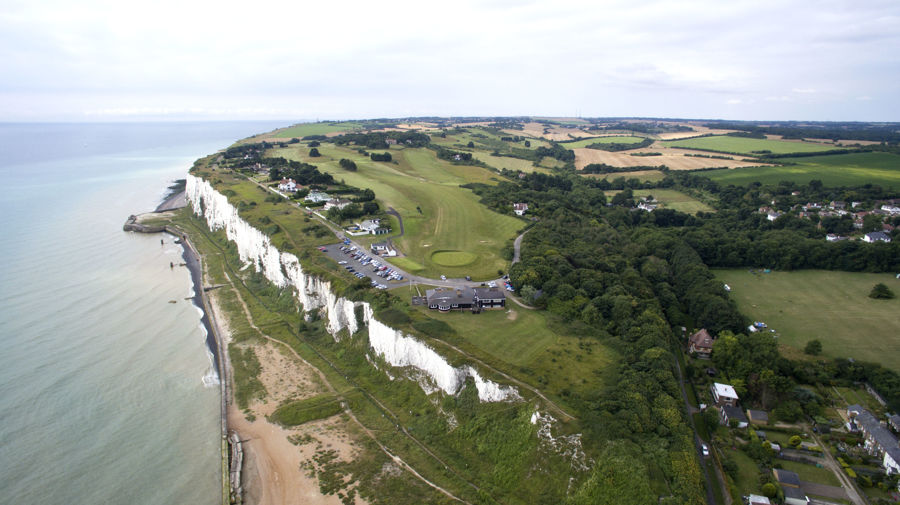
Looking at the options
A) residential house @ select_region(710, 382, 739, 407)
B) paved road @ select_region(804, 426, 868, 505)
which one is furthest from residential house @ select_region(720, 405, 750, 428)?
paved road @ select_region(804, 426, 868, 505)

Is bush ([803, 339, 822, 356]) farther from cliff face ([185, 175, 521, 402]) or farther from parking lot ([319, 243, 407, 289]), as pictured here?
parking lot ([319, 243, 407, 289])

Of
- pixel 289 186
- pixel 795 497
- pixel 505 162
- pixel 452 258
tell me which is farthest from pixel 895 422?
pixel 505 162

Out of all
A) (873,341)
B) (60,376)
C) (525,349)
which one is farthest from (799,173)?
(60,376)

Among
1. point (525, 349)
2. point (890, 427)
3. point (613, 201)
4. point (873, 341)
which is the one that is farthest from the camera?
point (613, 201)

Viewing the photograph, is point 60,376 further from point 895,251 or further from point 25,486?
point 895,251

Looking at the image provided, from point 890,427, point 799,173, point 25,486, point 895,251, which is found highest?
point 799,173

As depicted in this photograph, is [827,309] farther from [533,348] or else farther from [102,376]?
[102,376]

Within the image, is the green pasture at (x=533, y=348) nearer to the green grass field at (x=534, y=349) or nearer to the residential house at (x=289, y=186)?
the green grass field at (x=534, y=349)

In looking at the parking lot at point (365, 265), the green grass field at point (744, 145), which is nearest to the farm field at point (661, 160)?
the green grass field at point (744, 145)
